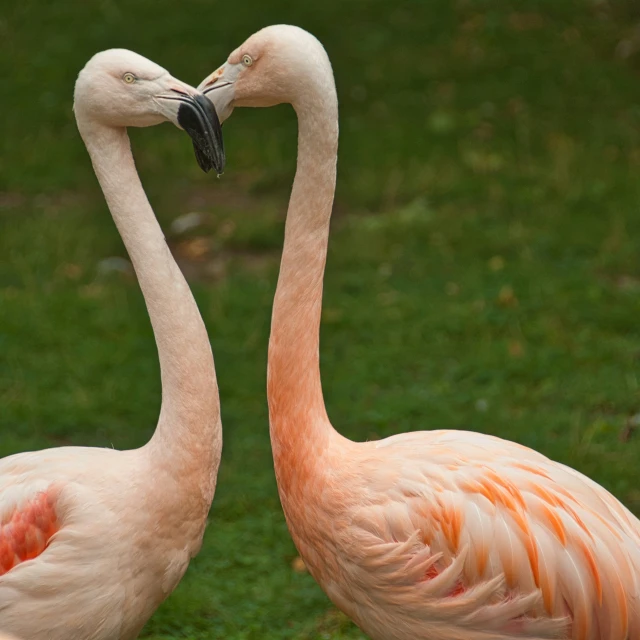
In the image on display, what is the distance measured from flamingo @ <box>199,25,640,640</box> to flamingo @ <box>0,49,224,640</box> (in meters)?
0.27

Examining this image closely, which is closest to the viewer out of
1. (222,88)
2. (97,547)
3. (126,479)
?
(97,547)

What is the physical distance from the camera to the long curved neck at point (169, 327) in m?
3.71

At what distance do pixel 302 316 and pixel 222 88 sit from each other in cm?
81

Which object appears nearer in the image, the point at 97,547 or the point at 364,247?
the point at 97,547

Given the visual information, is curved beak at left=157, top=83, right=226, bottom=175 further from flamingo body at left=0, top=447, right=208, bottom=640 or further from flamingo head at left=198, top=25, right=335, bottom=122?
flamingo body at left=0, top=447, right=208, bottom=640

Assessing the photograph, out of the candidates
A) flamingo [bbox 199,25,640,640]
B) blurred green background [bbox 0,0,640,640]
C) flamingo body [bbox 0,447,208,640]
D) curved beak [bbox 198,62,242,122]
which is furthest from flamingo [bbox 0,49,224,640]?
blurred green background [bbox 0,0,640,640]

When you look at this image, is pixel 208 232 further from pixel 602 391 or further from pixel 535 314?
pixel 602 391

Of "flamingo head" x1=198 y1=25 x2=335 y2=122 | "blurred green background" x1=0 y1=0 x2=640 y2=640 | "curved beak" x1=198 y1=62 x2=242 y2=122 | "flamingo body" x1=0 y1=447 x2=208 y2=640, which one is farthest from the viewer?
"blurred green background" x1=0 y1=0 x2=640 y2=640

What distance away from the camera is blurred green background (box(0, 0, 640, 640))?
6164 millimetres

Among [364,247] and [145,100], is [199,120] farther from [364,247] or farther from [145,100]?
[364,247]

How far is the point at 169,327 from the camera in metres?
3.77

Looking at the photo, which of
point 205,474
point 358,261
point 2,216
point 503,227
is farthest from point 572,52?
point 205,474

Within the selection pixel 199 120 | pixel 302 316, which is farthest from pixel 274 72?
pixel 302 316

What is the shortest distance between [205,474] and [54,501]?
0.48 metres
